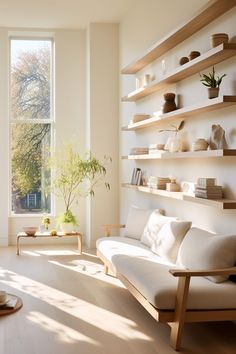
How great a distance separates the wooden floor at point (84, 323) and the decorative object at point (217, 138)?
150 cm

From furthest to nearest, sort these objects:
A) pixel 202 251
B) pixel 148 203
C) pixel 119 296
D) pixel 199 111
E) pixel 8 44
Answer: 1. pixel 8 44
2. pixel 148 203
3. pixel 119 296
4. pixel 199 111
5. pixel 202 251

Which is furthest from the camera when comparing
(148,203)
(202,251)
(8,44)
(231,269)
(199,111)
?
(8,44)

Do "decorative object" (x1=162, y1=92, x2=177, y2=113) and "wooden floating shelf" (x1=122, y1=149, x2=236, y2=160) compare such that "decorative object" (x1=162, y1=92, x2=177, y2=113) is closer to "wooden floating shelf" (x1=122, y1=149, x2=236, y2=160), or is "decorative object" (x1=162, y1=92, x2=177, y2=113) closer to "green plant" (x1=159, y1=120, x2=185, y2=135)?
"green plant" (x1=159, y1=120, x2=185, y2=135)

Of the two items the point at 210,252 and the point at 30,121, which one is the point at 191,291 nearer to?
the point at 210,252

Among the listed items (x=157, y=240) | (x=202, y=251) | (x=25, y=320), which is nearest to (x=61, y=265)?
(x=157, y=240)

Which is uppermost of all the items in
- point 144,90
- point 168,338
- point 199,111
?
point 144,90

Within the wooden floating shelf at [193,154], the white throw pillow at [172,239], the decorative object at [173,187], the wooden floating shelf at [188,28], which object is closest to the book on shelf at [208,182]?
the wooden floating shelf at [193,154]

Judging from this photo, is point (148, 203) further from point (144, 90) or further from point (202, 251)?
point (202, 251)

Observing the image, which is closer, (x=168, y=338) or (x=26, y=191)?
(x=168, y=338)

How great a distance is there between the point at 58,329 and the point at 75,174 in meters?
4.03

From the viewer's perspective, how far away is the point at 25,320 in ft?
14.5

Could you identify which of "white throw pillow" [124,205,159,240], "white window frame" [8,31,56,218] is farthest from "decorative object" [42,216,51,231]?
"white throw pillow" [124,205,159,240]

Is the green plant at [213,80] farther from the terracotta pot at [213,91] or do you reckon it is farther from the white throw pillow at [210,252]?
the white throw pillow at [210,252]

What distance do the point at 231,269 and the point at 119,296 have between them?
1703 millimetres
